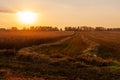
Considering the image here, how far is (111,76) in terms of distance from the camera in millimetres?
16812

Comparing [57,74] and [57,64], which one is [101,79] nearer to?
[57,74]

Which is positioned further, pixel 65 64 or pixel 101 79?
pixel 65 64

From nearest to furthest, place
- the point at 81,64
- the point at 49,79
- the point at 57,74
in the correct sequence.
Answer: the point at 49,79 < the point at 57,74 < the point at 81,64

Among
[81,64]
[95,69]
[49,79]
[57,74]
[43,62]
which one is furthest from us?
[43,62]

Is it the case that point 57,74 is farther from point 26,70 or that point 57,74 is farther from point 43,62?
point 43,62

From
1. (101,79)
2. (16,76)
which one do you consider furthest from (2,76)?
(101,79)

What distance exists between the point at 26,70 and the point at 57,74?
243cm

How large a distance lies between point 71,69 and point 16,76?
4102mm

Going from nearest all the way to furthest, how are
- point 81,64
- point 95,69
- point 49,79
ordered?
point 49,79 < point 95,69 < point 81,64

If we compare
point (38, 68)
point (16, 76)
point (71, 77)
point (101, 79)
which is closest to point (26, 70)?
point (38, 68)

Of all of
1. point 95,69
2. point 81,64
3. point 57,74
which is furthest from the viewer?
point 81,64

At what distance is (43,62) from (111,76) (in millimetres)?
7313

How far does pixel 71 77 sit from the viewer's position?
16516mm

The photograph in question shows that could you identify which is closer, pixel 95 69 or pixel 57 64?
pixel 95 69
